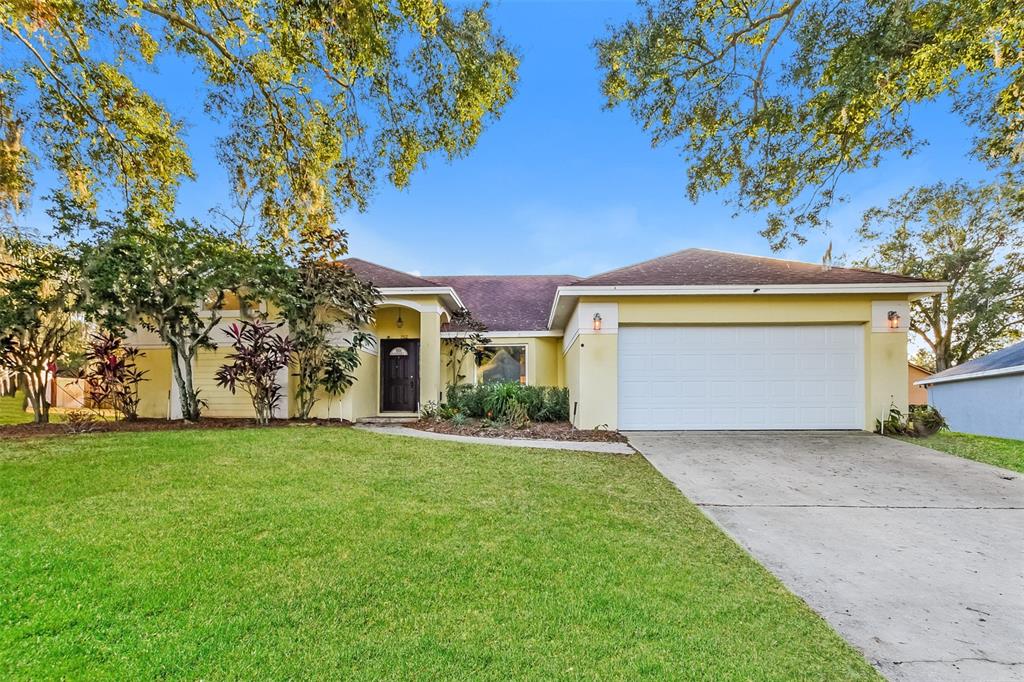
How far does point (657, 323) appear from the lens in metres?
9.71

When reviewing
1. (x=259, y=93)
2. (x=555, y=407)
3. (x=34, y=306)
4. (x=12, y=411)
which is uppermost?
(x=259, y=93)

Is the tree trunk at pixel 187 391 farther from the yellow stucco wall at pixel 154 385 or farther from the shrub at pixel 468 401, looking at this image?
the shrub at pixel 468 401

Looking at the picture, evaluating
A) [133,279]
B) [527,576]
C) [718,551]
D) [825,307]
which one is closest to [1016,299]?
[825,307]

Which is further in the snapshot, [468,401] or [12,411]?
[12,411]

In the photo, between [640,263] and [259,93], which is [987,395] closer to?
[640,263]

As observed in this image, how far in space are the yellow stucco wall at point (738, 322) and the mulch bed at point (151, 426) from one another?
18.0 ft

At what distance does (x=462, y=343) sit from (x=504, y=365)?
72.1 inches

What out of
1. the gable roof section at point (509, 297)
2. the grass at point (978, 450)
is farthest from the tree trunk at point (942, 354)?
the gable roof section at point (509, 297)

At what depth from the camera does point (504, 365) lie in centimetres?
1480

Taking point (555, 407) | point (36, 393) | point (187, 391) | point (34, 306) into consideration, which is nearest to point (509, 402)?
point (555, 407)

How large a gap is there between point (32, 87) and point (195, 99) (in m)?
1.95

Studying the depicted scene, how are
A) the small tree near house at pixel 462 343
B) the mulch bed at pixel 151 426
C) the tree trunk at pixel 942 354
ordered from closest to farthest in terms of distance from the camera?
the mulch bed at pixel 151 426 → the small tree near house at pixel 462 343 → the tree trunk at pixel 942 354

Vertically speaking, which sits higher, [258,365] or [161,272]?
[161,272]

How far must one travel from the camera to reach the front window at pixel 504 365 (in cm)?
1466
